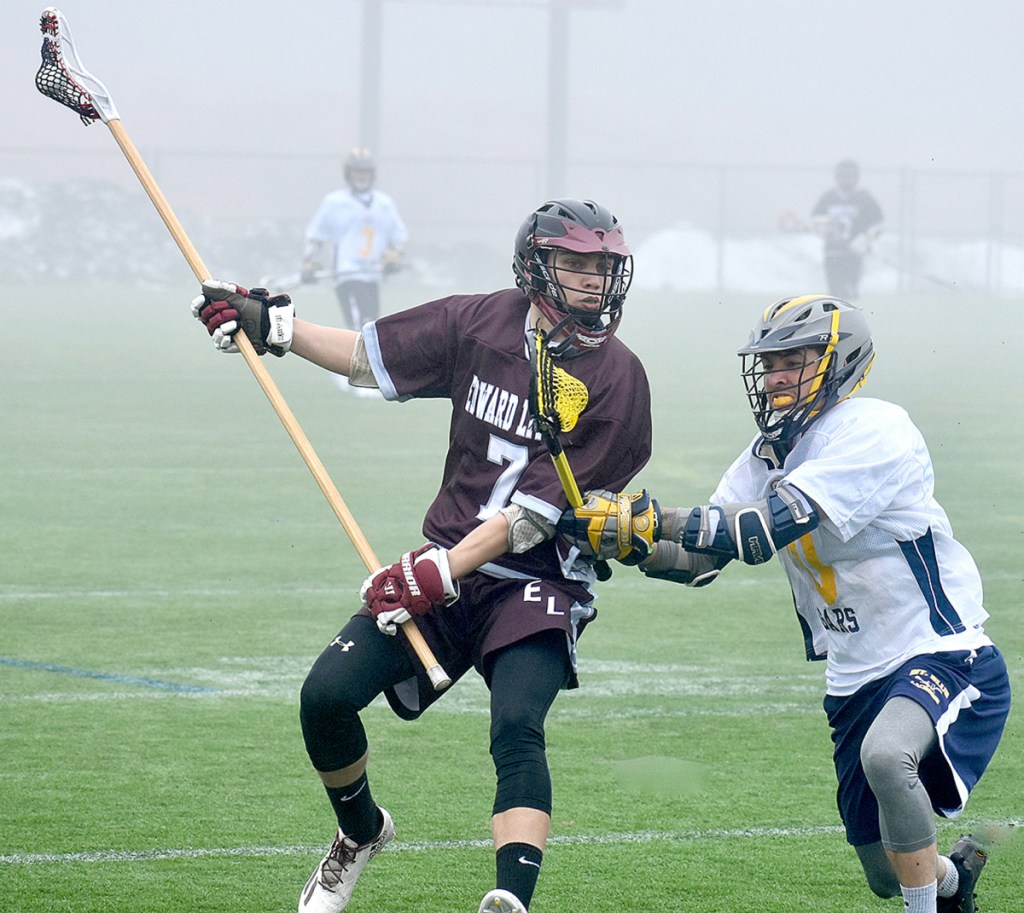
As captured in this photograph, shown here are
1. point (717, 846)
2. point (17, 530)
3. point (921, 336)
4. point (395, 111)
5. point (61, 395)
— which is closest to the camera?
point (717, 846)

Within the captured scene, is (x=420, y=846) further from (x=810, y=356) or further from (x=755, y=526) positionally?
(x=810, y=356)

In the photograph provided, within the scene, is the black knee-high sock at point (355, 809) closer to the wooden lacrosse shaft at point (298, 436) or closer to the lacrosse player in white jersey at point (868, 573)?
the wooden lacrosse shaft at point (298, 436)

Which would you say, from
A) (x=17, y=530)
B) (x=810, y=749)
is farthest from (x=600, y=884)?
(x=17, y=530)

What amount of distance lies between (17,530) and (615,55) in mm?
23172

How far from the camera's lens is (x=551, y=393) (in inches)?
146

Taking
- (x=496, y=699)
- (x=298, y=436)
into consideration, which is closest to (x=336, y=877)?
(x=496, y=699)

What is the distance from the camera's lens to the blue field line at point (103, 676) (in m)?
5.95

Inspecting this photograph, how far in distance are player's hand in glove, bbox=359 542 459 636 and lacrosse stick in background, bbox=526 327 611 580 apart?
1.06ft

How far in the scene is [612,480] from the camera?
394 centimetres

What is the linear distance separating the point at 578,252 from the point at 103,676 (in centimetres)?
297

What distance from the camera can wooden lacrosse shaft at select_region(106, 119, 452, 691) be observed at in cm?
382

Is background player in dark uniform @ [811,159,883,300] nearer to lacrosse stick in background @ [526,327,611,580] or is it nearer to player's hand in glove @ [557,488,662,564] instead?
lacrosse stick in background @ [526,327,611,580]

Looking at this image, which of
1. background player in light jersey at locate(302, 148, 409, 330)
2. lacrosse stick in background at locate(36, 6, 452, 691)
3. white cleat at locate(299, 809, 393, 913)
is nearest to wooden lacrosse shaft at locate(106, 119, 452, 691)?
lacrosse stick in background at locate(36, 6, 452, 691)

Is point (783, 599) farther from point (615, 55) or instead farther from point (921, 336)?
point (615, 55)
